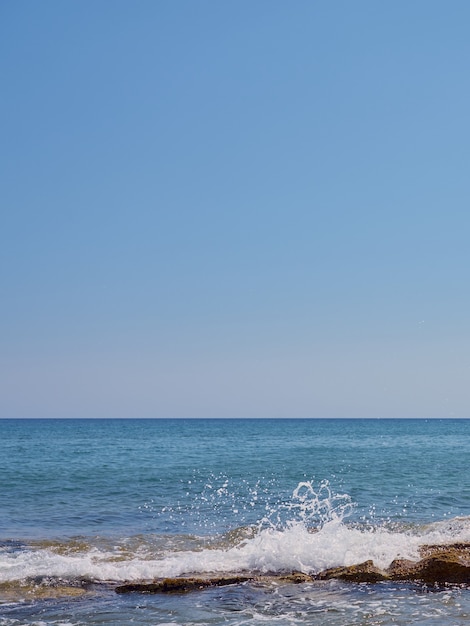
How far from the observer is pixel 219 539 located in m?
16.9

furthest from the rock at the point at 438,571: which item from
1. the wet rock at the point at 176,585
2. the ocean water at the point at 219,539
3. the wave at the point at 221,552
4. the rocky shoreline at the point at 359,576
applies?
the wet rock at the point at 176,585

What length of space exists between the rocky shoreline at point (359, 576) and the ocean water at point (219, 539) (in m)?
0.28

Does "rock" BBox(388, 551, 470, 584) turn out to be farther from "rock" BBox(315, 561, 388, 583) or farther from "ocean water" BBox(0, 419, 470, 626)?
"ocean water" BBox(0, 419, 470, 626)

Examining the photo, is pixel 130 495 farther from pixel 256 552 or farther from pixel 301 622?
pixel 301 622

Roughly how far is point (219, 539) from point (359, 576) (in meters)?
5.49

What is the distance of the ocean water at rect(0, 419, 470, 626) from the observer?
34.6 ft

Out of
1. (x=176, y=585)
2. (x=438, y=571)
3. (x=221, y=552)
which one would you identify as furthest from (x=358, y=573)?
(x=221, y=552)

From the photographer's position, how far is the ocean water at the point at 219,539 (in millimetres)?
10555

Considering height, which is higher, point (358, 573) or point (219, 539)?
point (358, 573)

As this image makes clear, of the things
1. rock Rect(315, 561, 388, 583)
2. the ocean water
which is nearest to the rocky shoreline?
rock Rect(315, 561, 388, 583)

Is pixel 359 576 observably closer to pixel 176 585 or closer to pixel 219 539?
pixel 176 585

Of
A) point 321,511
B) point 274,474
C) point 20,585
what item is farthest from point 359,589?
point 274,474

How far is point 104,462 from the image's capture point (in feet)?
131

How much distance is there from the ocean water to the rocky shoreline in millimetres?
279
